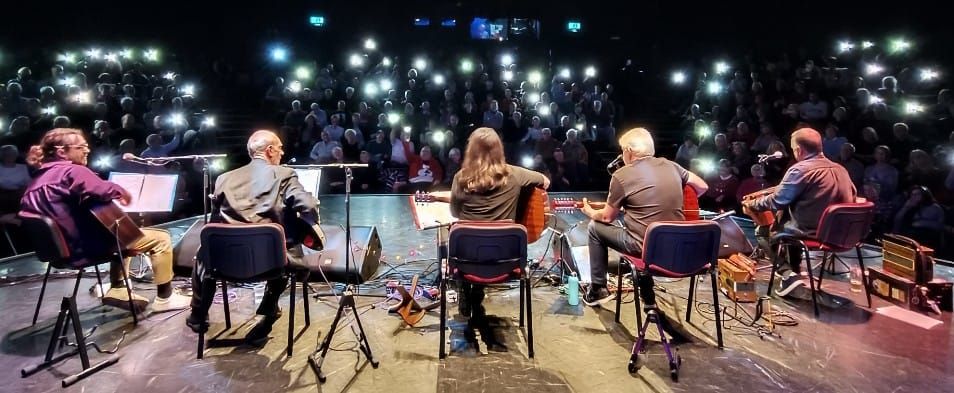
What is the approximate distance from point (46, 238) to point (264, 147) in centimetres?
132

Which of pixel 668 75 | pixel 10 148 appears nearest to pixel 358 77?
pixel 10 148

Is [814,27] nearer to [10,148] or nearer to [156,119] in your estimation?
[156,119]

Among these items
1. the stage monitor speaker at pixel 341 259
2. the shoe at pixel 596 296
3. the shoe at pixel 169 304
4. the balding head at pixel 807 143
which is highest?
the balding head at pixel 807 143

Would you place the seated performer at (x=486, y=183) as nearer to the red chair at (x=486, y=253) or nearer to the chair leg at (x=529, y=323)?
the red chair at (x=486, y=253)

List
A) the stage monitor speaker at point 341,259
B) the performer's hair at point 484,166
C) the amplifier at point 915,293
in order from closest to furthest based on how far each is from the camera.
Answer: the performer's hair at point 484,166 → the amplifier at point 915,293 → the stage monitor speaker at point 341,259

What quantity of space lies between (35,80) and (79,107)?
80.7 inches

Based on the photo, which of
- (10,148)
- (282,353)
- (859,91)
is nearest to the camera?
(282,353)

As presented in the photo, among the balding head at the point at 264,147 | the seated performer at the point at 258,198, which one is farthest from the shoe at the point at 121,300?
the balding head at the point at 264,147

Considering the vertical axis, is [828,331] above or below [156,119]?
below

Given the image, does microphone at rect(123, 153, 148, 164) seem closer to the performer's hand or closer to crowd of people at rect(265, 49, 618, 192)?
the performer's hand

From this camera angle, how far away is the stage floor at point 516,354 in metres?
2.77

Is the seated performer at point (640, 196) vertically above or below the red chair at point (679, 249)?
above

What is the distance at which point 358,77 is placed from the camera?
1168cm

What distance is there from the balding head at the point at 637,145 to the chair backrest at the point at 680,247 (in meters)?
0.57
